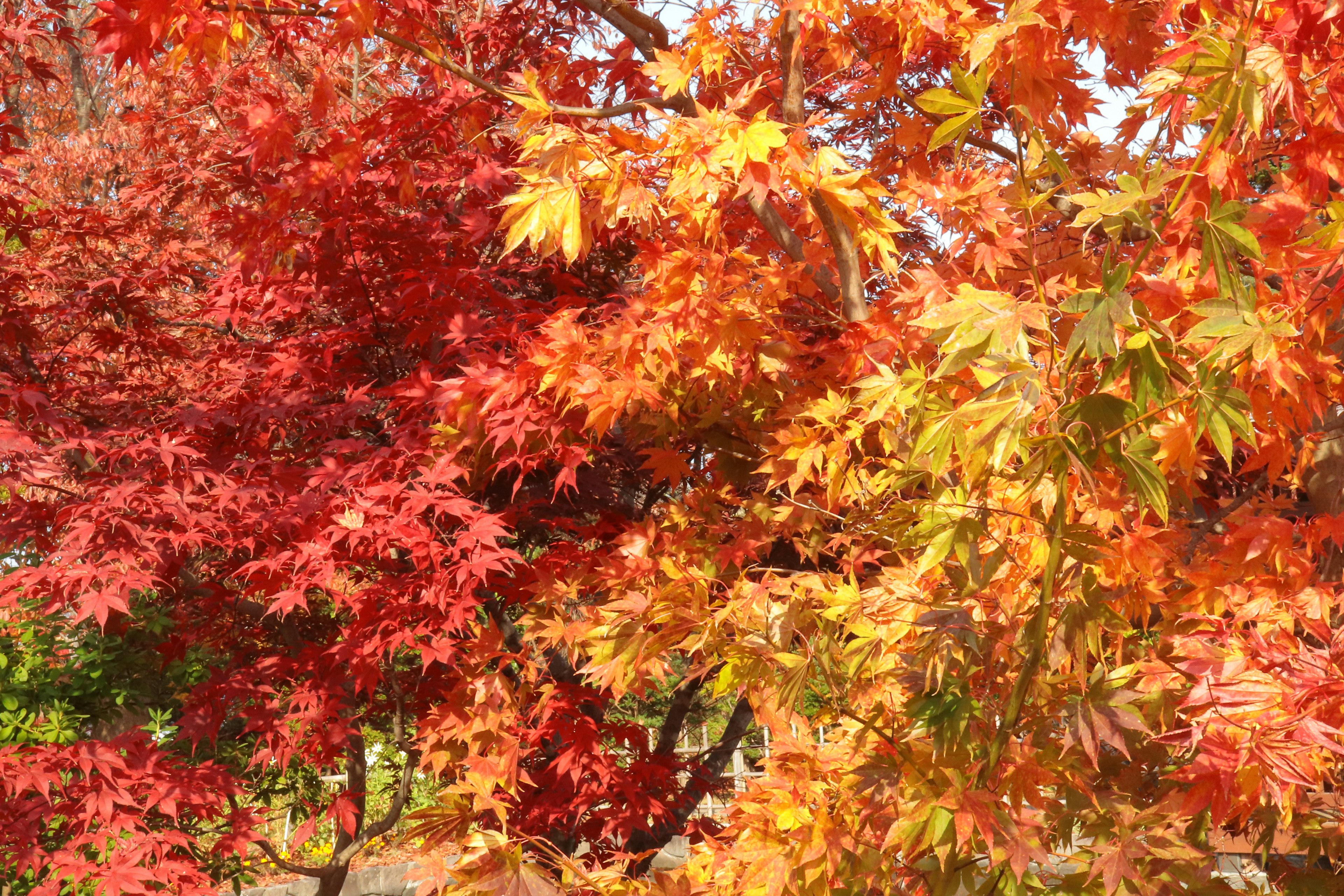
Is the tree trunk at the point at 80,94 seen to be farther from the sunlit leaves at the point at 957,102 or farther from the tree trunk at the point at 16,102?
the sunlit leaves at the point at 957,102

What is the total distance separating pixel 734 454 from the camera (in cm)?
413

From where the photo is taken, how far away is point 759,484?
4.66m

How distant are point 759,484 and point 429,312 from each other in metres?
1.64

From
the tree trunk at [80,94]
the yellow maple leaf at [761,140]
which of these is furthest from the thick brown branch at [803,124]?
the tree trunk at [80,94]

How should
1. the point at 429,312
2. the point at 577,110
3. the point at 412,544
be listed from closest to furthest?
the point at 577,110, the point at 412,544, the point at 429,312

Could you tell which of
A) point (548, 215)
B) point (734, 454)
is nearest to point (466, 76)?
point (548, 215)

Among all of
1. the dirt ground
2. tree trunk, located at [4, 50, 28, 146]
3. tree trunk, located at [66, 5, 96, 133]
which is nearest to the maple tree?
tree trunk, located at [4, 50, 28, 146]

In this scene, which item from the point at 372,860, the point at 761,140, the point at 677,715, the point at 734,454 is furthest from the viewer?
the point at 372,860

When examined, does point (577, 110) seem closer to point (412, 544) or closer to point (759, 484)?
point (412, 544)

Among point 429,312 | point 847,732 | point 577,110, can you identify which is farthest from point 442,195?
point 847,732

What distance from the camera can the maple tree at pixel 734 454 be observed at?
6.60ft

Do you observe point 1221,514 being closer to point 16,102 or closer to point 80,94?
point 16,102

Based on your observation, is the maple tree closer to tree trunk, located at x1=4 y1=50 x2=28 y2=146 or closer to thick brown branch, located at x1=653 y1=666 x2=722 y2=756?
thick brown branch, located at x1=653 y1=666 x2=722 y2=756

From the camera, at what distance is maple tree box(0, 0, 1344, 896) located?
2012 millimetres
